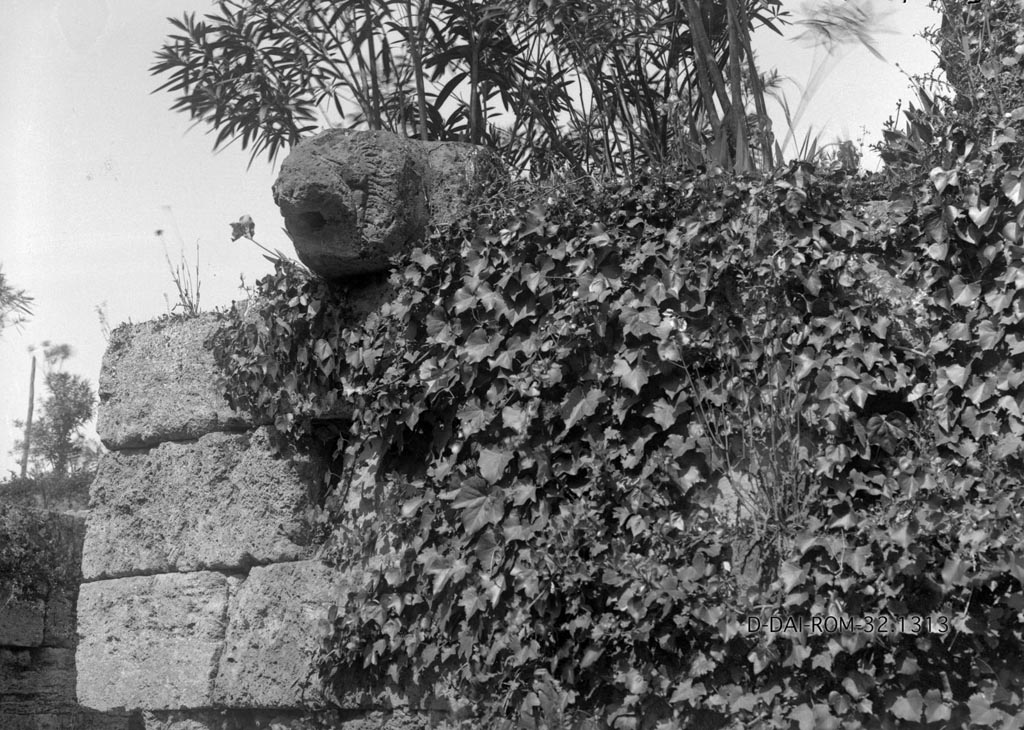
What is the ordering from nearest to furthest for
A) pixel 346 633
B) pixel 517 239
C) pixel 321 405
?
pixel 517 239 < pixel 346 633 < pixel 321 405

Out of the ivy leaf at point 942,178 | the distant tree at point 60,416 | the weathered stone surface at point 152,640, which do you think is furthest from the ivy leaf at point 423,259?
the distant tree at point 60,416

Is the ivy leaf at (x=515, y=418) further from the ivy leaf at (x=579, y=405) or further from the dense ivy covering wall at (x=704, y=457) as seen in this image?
the ivy leaf at (x=579, y=405)

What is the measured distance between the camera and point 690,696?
297 centimetres

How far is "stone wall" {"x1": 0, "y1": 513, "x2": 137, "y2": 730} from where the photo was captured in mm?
6918

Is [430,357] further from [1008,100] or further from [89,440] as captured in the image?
[89,440]

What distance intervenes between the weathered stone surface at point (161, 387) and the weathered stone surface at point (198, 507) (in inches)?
2.7

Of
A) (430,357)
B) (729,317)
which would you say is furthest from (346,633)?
(729,317)

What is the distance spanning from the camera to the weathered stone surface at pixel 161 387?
4273mm

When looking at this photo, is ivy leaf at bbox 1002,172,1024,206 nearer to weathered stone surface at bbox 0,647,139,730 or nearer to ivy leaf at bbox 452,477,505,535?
ivy leaf at bbox 452,477,505,535

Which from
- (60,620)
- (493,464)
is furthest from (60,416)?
(493,464)

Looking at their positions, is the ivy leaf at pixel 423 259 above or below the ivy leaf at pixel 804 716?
above

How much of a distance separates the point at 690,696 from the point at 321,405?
1.84 metres

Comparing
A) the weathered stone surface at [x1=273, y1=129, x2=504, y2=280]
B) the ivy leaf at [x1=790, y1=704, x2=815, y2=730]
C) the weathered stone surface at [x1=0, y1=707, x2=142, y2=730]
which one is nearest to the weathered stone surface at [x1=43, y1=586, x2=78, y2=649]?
the weathered stone surface at [x1=0, y1=707, x2=142, y2=730]

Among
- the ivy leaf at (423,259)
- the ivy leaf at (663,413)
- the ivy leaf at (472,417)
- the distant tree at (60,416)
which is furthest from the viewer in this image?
the distant tree at (60,416)
